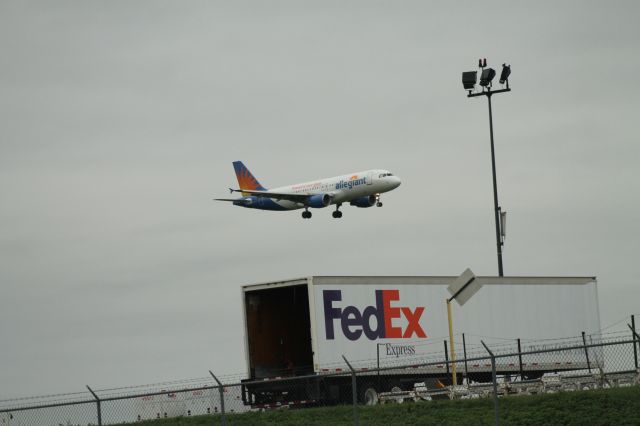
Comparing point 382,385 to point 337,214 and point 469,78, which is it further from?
point 337,214

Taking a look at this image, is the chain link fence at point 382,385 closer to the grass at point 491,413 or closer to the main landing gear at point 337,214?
the grass at point 491,413

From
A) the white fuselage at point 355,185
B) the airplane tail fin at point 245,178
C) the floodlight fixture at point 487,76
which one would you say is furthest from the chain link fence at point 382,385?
the airplane tail fin at point 245,178

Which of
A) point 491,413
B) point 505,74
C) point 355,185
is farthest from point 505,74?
point 491,413

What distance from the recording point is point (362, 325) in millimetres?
28250

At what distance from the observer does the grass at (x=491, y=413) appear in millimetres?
19203

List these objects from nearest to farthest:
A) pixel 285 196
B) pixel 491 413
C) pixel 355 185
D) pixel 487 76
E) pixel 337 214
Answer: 1. pixel 491 413
2. pixel 487 76
3. pixel 355 185
4. pixel 337 214
5. pixel 285 196

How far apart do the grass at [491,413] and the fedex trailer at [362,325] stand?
11.6ft

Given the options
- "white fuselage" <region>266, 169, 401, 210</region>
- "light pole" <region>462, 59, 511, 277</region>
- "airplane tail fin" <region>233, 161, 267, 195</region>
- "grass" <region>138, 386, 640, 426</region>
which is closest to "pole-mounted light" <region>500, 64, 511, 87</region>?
"light pole" <region>462, 59, 511, 277</region>

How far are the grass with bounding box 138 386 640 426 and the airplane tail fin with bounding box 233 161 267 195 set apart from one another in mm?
50740

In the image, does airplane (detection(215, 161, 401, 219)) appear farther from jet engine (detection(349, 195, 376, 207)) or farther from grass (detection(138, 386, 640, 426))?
grass (detection(138, 386, 640, 426))

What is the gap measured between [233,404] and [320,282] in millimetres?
3644

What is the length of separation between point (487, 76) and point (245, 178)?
33.2 meters

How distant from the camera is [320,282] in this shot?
27.5 meters

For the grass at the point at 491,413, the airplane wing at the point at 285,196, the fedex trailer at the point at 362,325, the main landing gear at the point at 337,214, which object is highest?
the airplane wing at the point at 285,196
